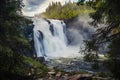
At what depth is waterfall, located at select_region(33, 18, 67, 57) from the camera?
2547 inches

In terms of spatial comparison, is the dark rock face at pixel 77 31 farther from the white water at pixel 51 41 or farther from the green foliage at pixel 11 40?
the green foliage at pixel 11 40

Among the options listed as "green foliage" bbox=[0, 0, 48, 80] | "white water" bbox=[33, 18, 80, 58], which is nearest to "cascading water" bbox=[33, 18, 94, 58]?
"white water" bbox=[33, 18, 80, 58]

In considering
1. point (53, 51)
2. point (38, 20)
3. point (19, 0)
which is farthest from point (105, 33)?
point (38, 20)

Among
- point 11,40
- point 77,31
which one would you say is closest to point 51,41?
point 77,31

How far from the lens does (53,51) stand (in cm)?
7006

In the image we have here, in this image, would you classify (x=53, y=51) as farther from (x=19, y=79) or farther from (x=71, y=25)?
(x=19, y=79)

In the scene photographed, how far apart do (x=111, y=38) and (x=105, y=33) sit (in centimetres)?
40

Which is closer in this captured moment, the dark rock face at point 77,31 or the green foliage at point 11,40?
the green foliage at point 11,40

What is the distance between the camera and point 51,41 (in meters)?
72.3

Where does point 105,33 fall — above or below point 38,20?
below

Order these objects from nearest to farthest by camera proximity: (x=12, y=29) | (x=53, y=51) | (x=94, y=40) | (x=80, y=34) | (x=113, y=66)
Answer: (x=12, y=29), (x=113, y=66), (x=94, y=40), (x=53, y=51), (x=80, y=34)

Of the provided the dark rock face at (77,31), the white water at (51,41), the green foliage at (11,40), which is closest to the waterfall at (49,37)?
the white water at (51,41)

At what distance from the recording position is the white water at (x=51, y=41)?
64.2 meters

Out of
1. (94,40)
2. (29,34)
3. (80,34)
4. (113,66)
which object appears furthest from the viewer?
(80,34)
